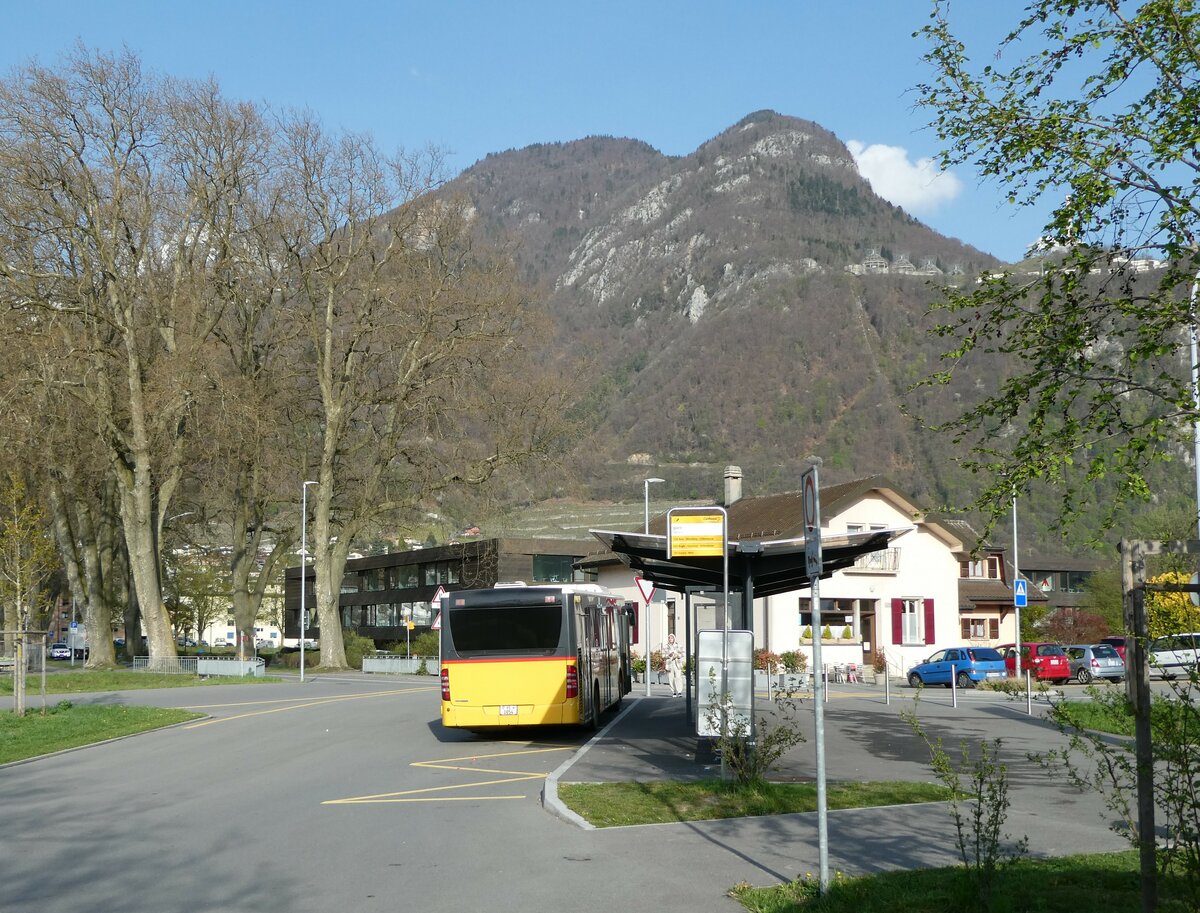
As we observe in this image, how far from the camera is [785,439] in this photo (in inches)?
6604

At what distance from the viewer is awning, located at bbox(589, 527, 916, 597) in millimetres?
16056

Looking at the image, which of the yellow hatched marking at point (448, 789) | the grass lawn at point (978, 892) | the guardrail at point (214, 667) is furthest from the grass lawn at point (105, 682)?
the grass lawn at point (978, 892)

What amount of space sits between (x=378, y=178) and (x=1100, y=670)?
3109 cm

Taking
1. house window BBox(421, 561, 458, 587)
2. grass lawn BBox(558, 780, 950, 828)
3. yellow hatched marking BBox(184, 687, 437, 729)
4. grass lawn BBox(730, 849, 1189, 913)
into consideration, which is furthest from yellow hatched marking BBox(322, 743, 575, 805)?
house window BBox(421, 561, 458, 587)

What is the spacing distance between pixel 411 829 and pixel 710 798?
330cm

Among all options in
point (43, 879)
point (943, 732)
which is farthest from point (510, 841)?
point (943, 732)

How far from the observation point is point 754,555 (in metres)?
17.2

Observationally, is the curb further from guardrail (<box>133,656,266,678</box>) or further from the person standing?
guardrail (<box>133,656,266,678</box>)

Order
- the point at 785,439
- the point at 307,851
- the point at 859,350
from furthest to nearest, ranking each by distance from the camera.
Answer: the point at 859,350
the point at 785,439
the point at 307,851

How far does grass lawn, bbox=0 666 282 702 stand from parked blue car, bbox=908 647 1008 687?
925 inches

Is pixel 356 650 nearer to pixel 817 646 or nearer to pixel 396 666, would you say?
pixel 396 666

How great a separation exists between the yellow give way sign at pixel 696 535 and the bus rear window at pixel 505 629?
18.7 feet

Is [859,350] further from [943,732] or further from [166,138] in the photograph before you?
[943,732]

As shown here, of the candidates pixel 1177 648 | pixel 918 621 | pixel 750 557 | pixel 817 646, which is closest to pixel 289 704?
pixel 750 557
